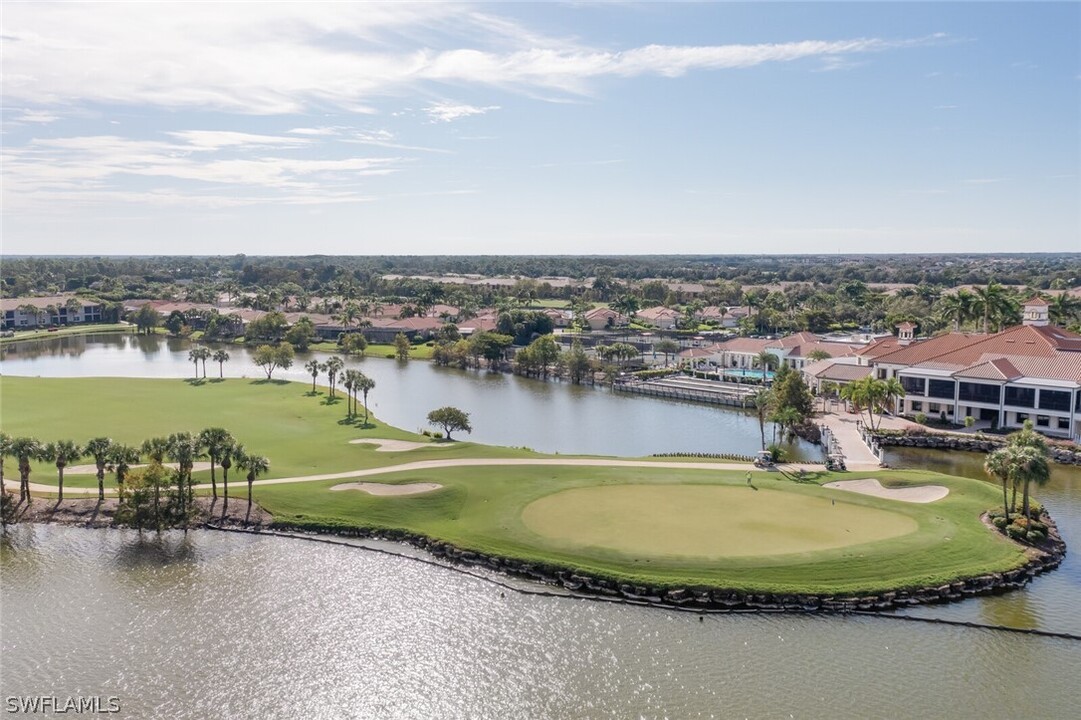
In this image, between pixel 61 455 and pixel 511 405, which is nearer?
pixel 61 455

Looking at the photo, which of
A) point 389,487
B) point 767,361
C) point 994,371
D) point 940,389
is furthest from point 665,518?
point 767,361

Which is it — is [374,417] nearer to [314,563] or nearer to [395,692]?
[314,563]

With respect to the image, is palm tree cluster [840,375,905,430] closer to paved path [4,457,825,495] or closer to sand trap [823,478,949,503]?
paved path [4,457,825,495]

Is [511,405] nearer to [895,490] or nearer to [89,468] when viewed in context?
[89,468]

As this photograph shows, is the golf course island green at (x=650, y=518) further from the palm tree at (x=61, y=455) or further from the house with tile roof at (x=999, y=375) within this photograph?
the house with tile roof at (x=999, y=375)

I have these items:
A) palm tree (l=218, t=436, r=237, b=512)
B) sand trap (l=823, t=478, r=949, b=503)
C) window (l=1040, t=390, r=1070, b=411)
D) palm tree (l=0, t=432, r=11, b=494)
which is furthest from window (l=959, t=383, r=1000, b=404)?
palm tree (l=0, t=432, r=11, b=494)

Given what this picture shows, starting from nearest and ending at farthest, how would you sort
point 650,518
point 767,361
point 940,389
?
point 650,518, point 940,389, point 767,361
